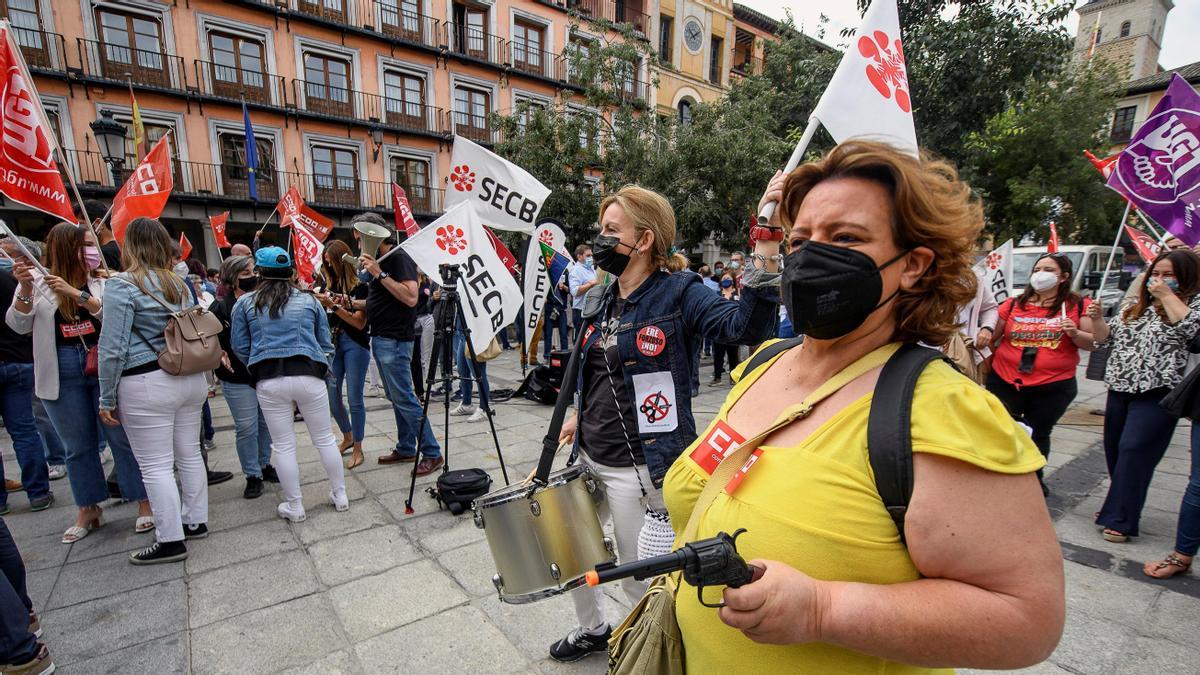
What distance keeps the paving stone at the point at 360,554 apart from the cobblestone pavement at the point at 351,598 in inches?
0.5

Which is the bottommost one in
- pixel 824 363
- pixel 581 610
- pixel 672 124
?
pixel 581 610

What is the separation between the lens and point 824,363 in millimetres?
1162

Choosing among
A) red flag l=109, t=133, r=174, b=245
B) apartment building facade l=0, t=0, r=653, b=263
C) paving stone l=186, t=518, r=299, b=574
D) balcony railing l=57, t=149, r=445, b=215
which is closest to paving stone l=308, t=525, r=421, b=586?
paving stone l=186, t=518, r=299, b=574

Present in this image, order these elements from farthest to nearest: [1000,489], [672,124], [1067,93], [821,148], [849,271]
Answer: [1067,93]
[672,124]
[821,148]
[849,271]
[1000,489]

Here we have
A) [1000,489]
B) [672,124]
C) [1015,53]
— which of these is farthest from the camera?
[672,124]

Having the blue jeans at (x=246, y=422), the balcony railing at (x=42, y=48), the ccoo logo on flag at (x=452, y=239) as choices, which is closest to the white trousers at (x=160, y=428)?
the blue jeans at (x=246, y=422)

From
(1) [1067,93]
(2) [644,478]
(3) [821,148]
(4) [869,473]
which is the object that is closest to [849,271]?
(4) [869,473]

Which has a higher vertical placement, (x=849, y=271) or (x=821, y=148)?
(x=821, y=148)

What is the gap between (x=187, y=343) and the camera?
10.5 ft

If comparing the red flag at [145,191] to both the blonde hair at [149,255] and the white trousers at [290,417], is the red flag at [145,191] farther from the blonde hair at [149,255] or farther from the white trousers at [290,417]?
the white trousers at [290,417]

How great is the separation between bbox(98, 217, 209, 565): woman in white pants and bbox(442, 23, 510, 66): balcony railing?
21514mm

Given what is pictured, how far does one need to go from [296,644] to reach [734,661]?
94.1 inches

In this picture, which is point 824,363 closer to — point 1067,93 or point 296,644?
point 296,644

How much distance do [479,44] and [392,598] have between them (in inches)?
939
